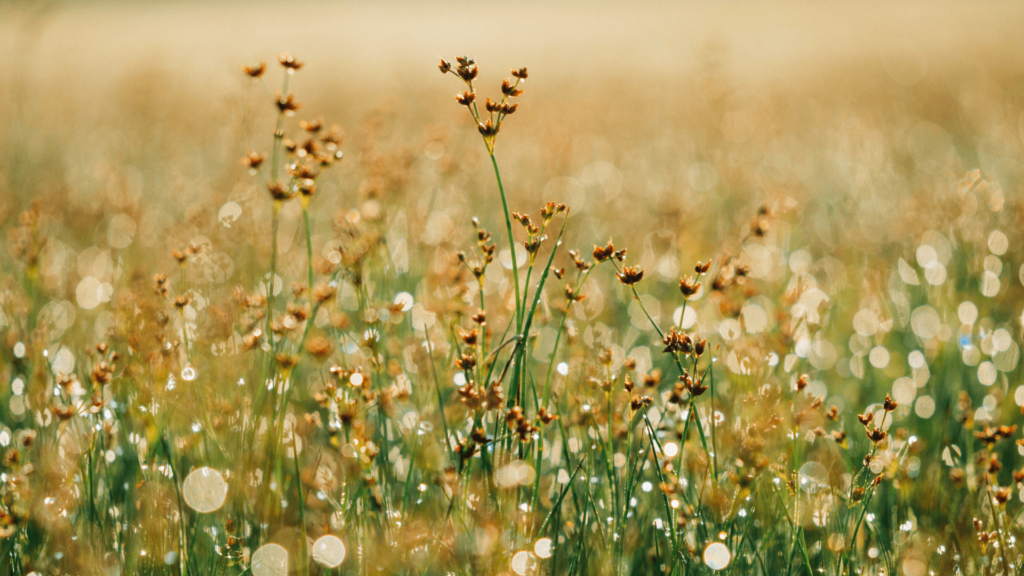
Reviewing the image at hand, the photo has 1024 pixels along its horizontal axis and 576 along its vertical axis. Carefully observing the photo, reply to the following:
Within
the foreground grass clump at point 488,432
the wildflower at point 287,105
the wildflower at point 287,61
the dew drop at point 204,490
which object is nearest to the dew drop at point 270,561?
the foreground grass clump at point 488,432

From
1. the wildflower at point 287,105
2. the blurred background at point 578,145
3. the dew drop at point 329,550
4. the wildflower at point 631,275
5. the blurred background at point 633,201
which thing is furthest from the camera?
the blurred background at point 578,145

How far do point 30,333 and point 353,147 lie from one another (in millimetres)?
3958

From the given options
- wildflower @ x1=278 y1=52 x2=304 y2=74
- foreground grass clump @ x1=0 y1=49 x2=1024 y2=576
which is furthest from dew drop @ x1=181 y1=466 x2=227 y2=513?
wildflower @ x1=278 y1=52 x2=304 y2=74

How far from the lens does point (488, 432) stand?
1909mm

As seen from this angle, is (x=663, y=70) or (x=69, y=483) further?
(x=663, y=70)

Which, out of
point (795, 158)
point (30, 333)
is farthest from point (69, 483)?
point (795, 158)

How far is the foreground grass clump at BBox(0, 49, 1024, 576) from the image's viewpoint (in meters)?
1.52

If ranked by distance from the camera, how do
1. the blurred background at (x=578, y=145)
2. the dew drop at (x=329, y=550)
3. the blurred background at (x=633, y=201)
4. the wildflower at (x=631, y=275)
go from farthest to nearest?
the blurred background at (x=578, y=145)
the blurred background at (x=633, y=201)
the dew drop at (x=329, y=550)
the wildflower at (x=631, y=275)

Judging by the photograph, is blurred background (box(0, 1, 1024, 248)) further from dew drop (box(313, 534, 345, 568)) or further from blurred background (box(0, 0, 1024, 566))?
dew drop (box(313, 534, 345, 568))

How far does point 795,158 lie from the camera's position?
5.86 m

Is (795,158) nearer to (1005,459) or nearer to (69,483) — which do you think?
(1005,459)

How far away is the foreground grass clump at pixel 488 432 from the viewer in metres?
1.52

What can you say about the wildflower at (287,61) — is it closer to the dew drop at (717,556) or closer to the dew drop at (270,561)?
the dew drop at (270,561)

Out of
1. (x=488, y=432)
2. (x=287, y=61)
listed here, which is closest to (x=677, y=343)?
(x=488, y=432)
